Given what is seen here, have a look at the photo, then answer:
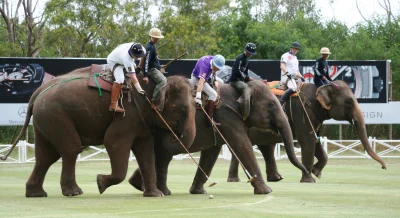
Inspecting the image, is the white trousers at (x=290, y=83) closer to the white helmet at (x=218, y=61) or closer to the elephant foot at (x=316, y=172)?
the elephant foot at (x=316, y=172)

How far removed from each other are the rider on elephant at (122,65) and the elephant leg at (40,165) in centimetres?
175

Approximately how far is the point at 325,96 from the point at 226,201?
9.97 meters

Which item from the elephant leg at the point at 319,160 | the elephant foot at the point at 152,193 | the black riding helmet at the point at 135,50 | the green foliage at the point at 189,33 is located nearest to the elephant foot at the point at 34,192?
the elephant foot at the point at 152,193

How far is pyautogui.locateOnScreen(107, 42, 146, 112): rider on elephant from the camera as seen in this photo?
1969cm

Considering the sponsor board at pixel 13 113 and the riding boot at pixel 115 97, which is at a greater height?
the riding boot at pixel 115 97

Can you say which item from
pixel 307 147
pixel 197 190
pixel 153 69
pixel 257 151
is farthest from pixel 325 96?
pixel 257 151

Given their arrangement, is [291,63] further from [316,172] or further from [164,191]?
[164,191]

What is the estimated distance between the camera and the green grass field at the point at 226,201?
15.7 metres

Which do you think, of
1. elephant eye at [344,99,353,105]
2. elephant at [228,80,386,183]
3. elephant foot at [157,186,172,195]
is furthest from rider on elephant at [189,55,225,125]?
elephant eye at [344,99,353,105]

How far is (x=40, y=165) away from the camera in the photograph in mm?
20203

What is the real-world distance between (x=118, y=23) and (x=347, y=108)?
34208 mm

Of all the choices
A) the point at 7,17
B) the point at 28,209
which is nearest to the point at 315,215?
the point at 28,209

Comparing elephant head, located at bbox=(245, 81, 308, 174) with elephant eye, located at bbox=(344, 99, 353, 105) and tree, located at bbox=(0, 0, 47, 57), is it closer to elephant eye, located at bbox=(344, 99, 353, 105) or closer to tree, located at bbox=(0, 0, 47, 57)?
elephant eye, located at bbox=(344, 99, 353, 105)

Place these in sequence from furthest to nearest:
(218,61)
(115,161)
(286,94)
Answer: (286,94) → (218,61) → (115,161)
